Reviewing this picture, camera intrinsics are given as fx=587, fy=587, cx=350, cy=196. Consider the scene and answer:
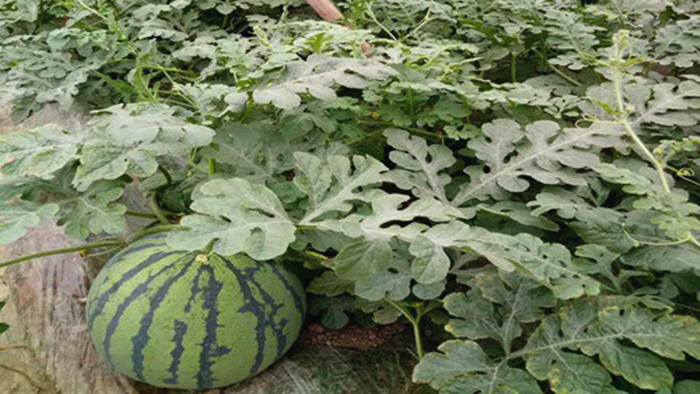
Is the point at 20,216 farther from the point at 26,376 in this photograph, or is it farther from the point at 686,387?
the point at 686,387

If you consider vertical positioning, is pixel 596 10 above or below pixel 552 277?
above

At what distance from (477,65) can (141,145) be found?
1536 millimetres

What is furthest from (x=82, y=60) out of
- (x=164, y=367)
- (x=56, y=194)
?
(x=164, y=367)

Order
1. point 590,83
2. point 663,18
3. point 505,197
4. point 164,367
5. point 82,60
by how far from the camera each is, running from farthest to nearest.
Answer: point 82,60
point 663,18
point 590,83
point 505,197
point 164,367

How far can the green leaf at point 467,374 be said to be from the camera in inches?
48.9

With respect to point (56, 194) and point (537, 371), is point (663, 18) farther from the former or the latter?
point (56, 194)

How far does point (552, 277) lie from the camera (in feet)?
4.26

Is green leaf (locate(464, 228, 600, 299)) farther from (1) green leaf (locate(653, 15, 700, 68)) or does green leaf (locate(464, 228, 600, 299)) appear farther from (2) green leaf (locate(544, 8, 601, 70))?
(1) green leaf (locate(653, 15, 700, 68))

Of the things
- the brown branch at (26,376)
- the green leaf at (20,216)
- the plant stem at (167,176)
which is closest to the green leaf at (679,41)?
the plant stem at (167,176)

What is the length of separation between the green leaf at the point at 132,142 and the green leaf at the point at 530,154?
0.77 metres

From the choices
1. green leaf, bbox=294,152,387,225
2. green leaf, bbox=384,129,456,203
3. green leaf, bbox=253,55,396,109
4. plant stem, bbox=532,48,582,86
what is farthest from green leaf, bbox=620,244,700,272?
plant stem, bbox=532,48,582,86

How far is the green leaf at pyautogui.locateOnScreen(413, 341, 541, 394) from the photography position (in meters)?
1.24

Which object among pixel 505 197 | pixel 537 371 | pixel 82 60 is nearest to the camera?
pixel 537 371

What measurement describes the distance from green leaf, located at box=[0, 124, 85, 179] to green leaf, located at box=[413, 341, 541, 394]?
1003 millimetres
